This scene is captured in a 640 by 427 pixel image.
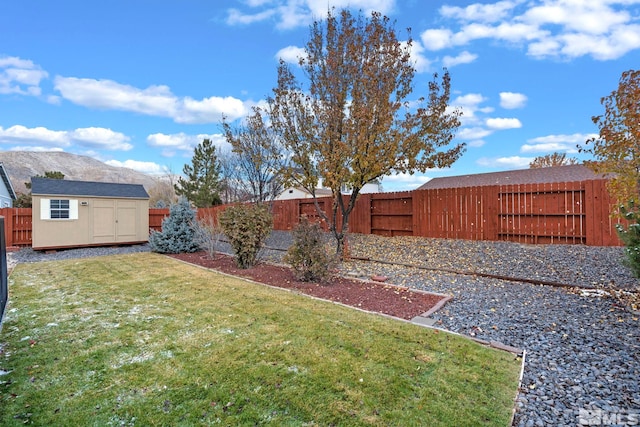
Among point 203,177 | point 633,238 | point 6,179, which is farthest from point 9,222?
point 633,238

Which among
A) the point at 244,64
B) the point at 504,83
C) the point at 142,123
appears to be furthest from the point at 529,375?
the point at 142,123

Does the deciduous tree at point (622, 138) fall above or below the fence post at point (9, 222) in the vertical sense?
above

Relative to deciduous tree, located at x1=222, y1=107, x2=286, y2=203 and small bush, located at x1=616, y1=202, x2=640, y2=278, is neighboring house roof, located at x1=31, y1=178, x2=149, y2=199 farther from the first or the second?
small bush, located at x1=616, y1=202, x2=640, y2=278

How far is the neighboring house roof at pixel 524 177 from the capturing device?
17875mm

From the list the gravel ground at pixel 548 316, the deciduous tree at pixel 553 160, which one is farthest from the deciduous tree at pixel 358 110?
the deciduous tree at pixel 553 160

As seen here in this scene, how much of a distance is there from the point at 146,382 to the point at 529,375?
11.3 ft

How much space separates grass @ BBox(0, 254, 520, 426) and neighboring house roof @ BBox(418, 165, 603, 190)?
48.8 ft

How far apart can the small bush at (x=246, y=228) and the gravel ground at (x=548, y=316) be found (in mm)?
1737

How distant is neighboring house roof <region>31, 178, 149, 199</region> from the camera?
12.3 meters

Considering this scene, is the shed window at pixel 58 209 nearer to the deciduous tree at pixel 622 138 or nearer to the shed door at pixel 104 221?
the shed door at pixel 104 221

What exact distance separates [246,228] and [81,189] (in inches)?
387

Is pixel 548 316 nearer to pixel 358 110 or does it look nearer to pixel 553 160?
pixel 358 110

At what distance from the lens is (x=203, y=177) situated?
23938 mm

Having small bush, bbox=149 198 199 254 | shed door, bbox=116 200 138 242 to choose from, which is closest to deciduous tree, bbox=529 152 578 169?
small bush, bbox=149 198 199 254
